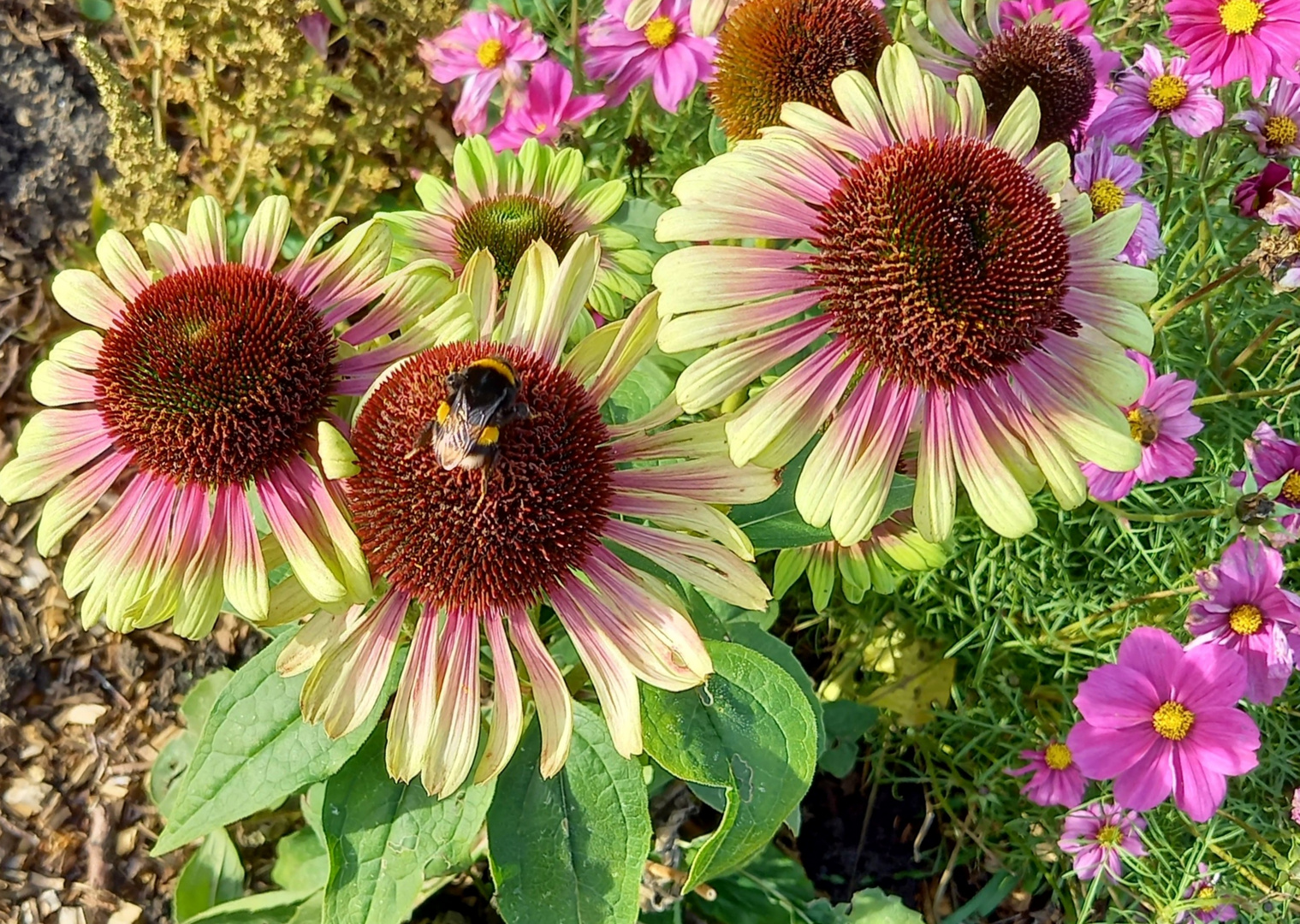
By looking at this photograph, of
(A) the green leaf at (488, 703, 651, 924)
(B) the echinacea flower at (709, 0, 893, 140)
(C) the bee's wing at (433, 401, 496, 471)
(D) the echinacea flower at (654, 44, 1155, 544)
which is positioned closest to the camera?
(C) the bee's wing at (433, 401, 496, 471)

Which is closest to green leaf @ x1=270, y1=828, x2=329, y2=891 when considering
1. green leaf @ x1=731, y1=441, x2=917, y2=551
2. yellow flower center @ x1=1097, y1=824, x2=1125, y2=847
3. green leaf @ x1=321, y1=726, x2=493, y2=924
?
green leaf @ x1=321, y1=726, x2=493, y2=924

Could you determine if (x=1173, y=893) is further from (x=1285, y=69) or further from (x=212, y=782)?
(x=212, y=782)

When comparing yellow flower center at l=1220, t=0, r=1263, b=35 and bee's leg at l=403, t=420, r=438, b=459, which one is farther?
yellow flower center at l=1220, t=0, r=1263, b=35

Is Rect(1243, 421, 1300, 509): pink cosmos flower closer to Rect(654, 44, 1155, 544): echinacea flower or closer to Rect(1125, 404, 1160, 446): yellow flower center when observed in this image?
Rect(1125, 404, 1160, 446): yellow flower center

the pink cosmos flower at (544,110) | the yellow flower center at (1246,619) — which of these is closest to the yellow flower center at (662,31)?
the pink cosmos flower at (544,110)

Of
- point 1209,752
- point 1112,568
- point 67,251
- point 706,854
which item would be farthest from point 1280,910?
point 67,251

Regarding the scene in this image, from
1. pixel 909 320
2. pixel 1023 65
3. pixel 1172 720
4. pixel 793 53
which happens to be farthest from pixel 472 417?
pixel 1172 720
